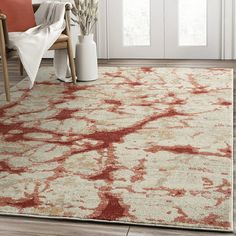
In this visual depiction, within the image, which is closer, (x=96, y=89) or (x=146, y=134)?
(x=146, y=134)

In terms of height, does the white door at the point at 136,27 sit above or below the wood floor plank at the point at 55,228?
above

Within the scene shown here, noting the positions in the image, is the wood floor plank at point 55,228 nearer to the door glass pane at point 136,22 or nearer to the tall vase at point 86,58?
the tall vase at point 86,58

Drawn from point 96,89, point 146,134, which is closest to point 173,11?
point 96,89

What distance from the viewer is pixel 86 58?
4676 millimetres

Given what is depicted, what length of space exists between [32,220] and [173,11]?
3.92m

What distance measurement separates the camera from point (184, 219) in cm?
207

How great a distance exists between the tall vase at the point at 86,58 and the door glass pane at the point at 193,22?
136 cm

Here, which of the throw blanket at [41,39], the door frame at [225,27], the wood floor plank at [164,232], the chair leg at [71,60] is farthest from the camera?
the door frame at [225,27]

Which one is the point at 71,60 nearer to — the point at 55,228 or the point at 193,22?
the point at 193,22

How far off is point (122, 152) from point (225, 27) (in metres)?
3.16

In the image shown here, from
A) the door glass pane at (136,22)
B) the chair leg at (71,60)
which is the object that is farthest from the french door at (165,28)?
the chair leg at (71,60)

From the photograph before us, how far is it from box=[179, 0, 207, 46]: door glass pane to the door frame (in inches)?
7.4

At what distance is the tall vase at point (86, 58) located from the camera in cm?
466

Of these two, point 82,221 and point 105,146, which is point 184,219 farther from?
point 105,146
